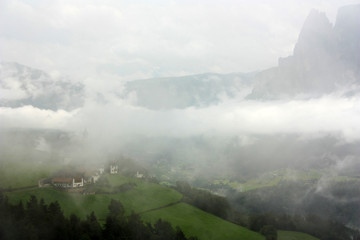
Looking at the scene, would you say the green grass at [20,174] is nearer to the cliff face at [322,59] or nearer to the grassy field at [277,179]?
the grassy field at [277,179]

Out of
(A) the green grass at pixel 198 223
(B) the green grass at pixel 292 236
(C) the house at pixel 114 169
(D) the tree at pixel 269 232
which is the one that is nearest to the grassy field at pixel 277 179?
(B) the green grass at pixel 292 236

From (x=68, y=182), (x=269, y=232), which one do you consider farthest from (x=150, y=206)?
(x=269, y=232)

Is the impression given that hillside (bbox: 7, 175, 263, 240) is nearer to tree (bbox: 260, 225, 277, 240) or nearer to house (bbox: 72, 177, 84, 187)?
house (bbox: 72, 177, 84, 187)

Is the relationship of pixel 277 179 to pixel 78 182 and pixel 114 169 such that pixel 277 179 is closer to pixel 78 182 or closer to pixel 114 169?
pixel 114 169

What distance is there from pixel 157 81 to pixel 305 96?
9834 centimetres

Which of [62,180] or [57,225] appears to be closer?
[57,225]

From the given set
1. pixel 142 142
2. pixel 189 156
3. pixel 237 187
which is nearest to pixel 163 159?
pixel 142 142

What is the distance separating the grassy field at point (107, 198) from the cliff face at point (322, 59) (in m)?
157

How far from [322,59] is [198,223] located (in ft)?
546

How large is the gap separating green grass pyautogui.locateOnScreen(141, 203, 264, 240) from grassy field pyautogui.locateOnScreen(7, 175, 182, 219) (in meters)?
1.87

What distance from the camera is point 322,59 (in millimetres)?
175875

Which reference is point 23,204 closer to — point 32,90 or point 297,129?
point 32,90

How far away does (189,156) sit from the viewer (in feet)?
443

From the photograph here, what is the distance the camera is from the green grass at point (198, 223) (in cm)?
4025
